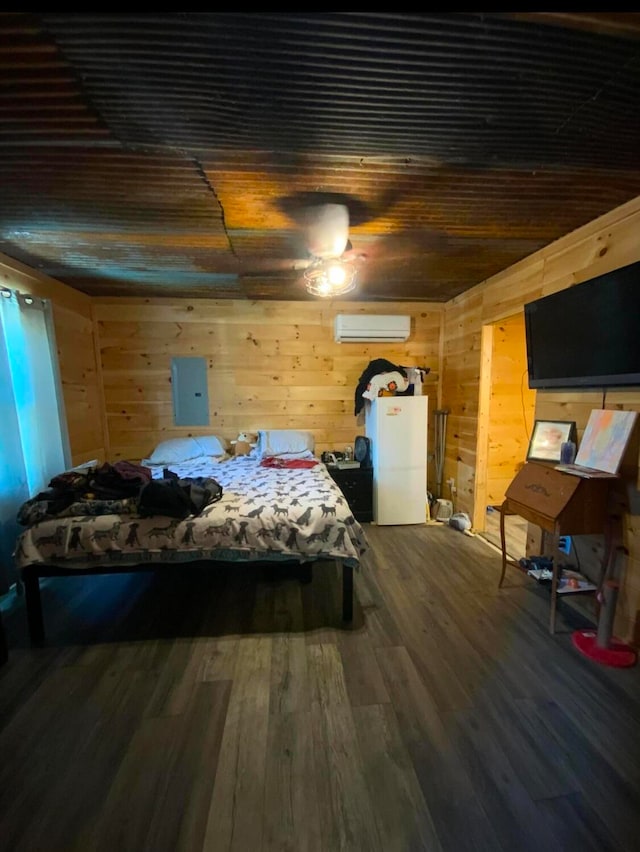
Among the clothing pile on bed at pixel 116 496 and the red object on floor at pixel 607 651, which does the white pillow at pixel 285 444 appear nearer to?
the clothing pile on bed at pixel 116 496

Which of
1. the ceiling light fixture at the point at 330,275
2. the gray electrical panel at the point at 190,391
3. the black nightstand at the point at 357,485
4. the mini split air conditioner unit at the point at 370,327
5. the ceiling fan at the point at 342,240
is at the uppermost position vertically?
the ceiling fan at the point at 342,240

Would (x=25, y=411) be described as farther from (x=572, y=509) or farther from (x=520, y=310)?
(x=520, y=310)

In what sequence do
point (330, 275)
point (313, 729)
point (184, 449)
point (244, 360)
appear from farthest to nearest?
1. point (244, 360)
2. point (184, 449)
3. point (330, 275)
4. point (313, 729)

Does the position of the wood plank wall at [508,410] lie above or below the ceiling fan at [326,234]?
below

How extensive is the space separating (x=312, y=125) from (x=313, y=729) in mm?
2357

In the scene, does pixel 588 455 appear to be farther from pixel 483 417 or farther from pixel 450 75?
pixel 450 75

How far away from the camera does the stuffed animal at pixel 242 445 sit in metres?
3.63

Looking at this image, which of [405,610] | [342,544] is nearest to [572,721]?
[405,610]

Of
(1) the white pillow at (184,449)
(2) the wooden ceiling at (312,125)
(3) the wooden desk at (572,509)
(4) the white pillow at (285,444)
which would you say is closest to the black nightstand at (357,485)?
(4) the white pillow at (285,444)

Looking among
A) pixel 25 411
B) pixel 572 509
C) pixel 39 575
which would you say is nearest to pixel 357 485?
pixel 572 509

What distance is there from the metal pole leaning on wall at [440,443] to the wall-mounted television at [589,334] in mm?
1417

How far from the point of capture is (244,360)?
3.75m

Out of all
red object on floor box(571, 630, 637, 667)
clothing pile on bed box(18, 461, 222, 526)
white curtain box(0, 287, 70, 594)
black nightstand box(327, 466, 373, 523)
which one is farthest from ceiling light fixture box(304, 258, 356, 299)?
red object on floor box(571, 630, 637, 667)

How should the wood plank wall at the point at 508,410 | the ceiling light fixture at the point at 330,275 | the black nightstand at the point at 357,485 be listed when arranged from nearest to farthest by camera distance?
1. the ceiling light fixture at the point at 330,275
2. the black nightstand at the point at 357,485
3. the wood plank wall at the point at 508,410
